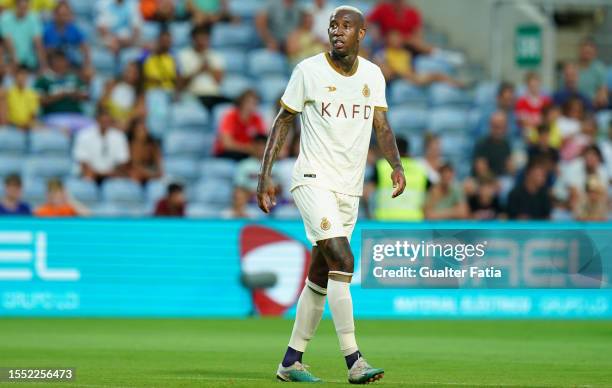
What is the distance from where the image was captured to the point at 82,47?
2127 centimetres

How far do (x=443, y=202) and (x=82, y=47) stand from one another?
644cm

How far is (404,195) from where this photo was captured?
17609mm

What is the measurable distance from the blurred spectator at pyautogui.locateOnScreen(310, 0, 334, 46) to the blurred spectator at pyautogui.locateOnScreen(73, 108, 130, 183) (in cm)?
379

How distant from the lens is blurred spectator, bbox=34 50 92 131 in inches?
805

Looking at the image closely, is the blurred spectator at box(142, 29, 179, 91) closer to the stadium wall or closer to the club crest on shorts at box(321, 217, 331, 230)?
the stadium wall

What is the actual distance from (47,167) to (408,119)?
18.0 ft

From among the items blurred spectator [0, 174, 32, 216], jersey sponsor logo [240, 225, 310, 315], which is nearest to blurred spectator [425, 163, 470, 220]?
jersey sponsor logo [240, 225, 310, 315]

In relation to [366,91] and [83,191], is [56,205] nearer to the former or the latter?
[83,191]

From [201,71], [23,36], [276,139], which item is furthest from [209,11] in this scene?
[276,139]

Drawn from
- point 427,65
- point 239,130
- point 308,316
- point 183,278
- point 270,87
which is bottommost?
point 183,278

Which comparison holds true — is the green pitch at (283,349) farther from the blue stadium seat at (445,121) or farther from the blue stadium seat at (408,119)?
the blue stadium seat at (445,121)

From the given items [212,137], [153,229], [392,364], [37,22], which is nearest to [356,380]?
[392,364]

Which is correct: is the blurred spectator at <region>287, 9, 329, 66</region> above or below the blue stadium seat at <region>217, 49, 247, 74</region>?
above

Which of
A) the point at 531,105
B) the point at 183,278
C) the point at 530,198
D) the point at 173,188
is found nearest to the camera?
the point at 183,278
